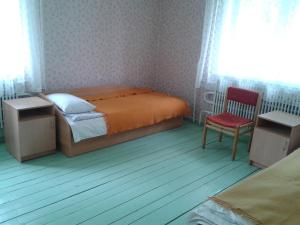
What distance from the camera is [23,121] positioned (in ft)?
9.26

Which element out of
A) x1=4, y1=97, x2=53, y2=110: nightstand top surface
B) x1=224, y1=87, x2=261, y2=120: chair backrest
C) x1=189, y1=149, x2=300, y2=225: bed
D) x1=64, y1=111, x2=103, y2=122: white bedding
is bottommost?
x1=64, y1=111, x2=103, y2=122: white bedding

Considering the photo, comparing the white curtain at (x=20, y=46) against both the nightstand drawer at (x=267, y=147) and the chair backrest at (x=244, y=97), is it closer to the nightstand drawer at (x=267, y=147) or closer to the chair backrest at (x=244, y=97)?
the chair backrest at (x=244, y=97)

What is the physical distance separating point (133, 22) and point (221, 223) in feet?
11.7

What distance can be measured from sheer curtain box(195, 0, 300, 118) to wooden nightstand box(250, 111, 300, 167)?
442 millimetres

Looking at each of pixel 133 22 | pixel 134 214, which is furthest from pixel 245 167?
pixel 133 22

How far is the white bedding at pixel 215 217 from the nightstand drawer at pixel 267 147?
5.77 feet

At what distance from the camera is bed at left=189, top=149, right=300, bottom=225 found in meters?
1.27

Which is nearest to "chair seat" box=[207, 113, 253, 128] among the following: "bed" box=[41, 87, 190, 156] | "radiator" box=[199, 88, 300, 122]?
"radiator" box=[199, 88, 300, 122]

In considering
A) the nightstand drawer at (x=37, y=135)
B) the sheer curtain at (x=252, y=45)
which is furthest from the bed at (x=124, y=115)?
the sheer curtain at (x=252, y=45)

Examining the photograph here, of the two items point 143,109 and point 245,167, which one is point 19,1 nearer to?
point 143,109

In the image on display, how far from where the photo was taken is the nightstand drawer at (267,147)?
9.23 ft

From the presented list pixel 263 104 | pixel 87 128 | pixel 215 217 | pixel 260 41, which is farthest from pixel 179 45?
pixel 215 217

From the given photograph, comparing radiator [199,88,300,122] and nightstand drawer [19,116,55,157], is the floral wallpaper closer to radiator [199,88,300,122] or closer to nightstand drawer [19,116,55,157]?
radiator [199,88,300,122]

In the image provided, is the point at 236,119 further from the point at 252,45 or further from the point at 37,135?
the point at 37,135
